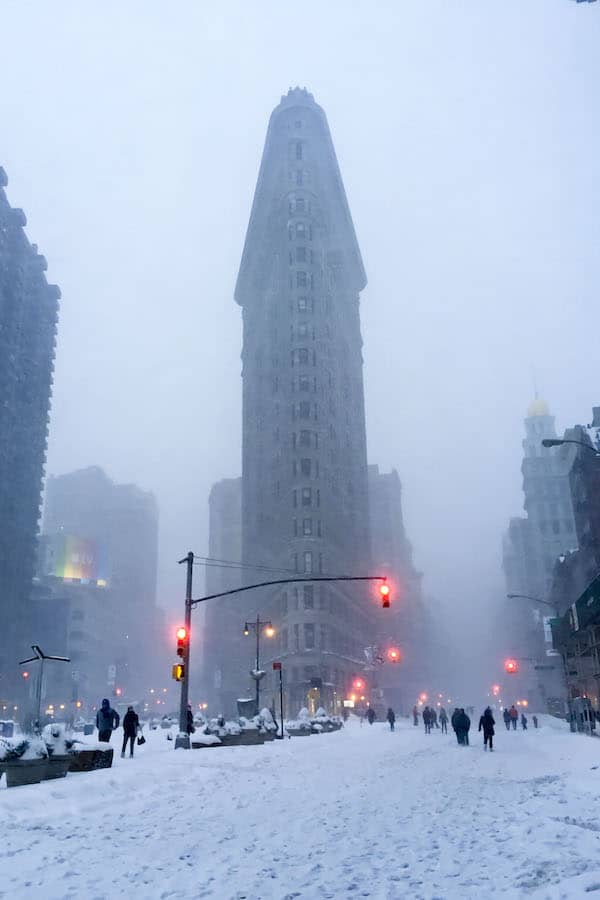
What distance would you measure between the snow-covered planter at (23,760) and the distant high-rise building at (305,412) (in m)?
71.7

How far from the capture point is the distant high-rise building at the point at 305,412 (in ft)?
341

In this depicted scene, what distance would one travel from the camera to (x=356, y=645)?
118 metres

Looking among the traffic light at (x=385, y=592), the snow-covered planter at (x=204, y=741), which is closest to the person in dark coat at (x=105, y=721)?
the snow-covered planter at (x=204, y=741)

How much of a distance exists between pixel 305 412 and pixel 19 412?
231ft

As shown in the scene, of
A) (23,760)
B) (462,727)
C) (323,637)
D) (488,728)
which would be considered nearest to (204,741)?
(488,728)

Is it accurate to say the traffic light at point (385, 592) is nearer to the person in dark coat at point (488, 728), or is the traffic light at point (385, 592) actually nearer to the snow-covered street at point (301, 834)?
the person in dark coat at point (488, 728)

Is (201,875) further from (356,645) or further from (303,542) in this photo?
(356,645)

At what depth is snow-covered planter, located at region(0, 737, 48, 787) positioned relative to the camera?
1555cm

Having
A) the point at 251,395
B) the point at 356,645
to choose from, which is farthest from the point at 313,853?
the point at 251,395

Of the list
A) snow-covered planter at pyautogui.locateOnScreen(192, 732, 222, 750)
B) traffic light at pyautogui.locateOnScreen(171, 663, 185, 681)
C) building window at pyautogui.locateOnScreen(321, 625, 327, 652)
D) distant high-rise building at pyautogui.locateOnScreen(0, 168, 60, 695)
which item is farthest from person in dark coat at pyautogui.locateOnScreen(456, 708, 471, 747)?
distant high-rise building at pyautogui.locateOnScreen(0, 168, 60, 695)

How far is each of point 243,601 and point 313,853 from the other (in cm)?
13339

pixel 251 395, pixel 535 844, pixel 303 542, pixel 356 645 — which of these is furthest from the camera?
pixel 251 395

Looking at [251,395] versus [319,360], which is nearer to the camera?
[319,360]

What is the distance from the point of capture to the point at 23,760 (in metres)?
15.8
